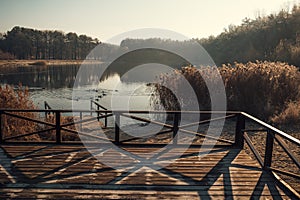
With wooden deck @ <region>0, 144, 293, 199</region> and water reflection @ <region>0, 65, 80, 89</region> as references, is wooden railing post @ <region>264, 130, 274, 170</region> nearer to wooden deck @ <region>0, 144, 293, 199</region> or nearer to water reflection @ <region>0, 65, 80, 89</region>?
wooden deck @ <region>0, 144, 293, 199</region>

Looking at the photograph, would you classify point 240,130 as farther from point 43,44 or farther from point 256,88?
point 43,44

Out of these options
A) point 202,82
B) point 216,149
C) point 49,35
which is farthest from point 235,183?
point 49,35

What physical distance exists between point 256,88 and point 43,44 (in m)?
82.5

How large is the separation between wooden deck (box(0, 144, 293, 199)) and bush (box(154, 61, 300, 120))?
7.07 metres

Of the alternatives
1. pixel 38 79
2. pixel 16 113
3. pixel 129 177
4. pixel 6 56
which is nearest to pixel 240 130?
pixel 129 177

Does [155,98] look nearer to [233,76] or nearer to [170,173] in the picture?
[233,76]

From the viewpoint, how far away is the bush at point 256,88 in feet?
41.1

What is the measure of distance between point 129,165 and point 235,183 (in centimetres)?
193

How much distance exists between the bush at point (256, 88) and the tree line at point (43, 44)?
68101 millimetres

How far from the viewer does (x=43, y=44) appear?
84812mm

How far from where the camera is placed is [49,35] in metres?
89.5

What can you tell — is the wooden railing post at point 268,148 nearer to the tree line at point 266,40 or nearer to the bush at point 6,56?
the tree line at point 266,40

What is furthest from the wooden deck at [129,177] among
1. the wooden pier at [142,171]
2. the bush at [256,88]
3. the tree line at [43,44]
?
the tree line at [43,44]

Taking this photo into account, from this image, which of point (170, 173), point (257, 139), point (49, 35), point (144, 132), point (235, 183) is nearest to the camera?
point (235, 183)
